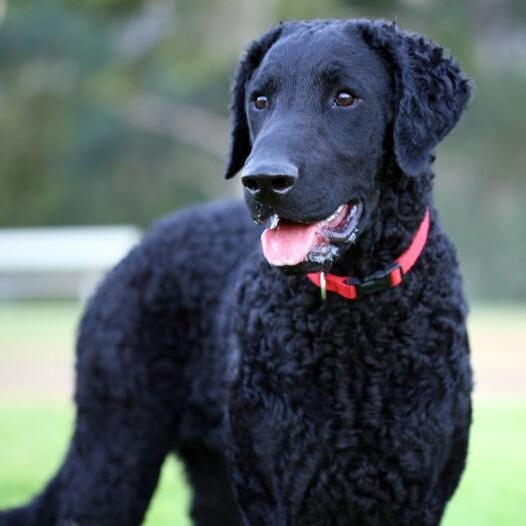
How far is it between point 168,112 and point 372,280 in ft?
88.6

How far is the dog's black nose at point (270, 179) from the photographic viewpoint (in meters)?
3.17

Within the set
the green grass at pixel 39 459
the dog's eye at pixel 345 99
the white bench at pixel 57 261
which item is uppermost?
the white bench at pixel 57 261

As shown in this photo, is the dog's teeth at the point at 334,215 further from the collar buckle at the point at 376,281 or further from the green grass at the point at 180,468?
the green grass at the point at 180,468

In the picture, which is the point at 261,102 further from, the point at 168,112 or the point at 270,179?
the point at 168,112

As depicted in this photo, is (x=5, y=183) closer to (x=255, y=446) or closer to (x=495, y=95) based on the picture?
(x=495, y=95)

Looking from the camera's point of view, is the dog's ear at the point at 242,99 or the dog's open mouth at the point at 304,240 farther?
the dog's ear at the point at 242,99

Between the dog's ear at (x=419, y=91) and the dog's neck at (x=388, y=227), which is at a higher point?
the dog's ear at (x=419, y=91)

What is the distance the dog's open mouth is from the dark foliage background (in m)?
18.1

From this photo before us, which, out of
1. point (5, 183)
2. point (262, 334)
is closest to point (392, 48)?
point (262, 334)

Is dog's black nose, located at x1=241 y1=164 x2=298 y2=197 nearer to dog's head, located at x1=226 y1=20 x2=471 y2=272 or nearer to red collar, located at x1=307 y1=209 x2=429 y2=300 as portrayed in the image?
dog's head, located at x1=226 y1=20 x2=471 y2=272

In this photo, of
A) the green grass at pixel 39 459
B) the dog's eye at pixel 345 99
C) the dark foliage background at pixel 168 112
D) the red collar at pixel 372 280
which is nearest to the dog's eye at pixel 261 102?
the dog's eye at pixel 345 99

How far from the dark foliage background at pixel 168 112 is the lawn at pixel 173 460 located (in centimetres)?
926

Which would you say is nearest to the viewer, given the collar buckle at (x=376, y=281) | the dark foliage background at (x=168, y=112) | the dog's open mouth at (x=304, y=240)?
the dog's open mouth at (x=304, y=240)

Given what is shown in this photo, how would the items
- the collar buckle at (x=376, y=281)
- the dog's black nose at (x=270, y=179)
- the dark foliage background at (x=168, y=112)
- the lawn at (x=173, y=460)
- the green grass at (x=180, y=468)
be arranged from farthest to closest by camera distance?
the dark foliage background at (x=168, y=112) → the lawn at (x=173, y=460) → the green grass at (x=180, y=468) → the collar buckle at (x=376, y=281) → the dog's black nose at (x=270, y=179)
